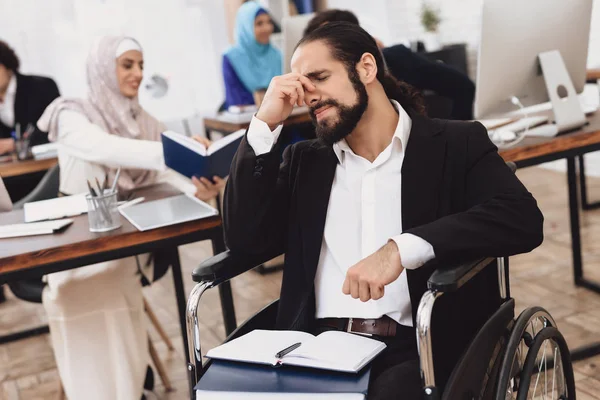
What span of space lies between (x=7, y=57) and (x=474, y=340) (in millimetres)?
3485

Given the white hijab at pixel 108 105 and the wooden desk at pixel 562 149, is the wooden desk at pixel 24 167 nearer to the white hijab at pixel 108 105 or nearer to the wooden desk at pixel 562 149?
the white hijab at pixel 108 105

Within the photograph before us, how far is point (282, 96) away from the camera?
160 centimetres

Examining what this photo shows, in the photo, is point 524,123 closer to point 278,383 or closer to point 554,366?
point 554,366

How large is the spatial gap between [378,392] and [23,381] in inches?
78.1

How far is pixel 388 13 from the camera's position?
6746 millimetres

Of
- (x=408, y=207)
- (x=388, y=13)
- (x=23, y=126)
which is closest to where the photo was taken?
(x=408, y=207)

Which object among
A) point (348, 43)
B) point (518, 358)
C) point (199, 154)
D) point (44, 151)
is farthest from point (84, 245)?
point (44, 151)

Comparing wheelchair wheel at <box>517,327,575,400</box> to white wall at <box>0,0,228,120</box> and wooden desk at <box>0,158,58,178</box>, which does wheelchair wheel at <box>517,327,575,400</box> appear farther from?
white wall at <box>0,0,228,120</box>

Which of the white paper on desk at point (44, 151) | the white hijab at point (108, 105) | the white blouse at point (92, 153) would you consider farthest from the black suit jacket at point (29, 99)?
the white blouse at point (92, 153)

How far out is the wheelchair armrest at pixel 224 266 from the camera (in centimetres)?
156

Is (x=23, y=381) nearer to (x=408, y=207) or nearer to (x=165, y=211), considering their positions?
(x=165, y=211)

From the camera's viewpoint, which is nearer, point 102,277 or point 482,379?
point 482,379

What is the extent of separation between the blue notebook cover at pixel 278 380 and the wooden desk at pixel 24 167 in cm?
204

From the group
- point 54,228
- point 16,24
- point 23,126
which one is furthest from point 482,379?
point 16,24
